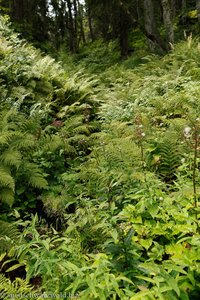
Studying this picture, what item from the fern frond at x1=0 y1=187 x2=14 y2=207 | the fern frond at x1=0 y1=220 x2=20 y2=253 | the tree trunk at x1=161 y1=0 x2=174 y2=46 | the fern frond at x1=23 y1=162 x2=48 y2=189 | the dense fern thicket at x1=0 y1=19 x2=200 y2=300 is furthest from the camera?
the tree trunk at x1=161 y1=0 x2=174 y2=46

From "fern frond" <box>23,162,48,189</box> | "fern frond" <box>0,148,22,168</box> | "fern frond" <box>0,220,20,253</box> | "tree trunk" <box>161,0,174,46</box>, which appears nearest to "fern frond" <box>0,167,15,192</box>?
"fern frond" <box>0,148,22,168</box>

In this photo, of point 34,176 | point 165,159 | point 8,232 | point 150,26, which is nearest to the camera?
point 8,232

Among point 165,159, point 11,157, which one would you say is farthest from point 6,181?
point 165,159

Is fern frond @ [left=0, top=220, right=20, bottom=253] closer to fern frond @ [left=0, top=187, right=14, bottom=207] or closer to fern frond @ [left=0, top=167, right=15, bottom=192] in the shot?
fern frond @ [left=0, top=187, right=14, bottom=207]

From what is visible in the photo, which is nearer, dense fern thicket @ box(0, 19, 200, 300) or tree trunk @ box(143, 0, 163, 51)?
dense fern thicket @ box(0, 19, 200, 300)

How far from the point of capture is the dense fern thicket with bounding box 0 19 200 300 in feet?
7.18

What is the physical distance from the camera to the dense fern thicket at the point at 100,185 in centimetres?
219

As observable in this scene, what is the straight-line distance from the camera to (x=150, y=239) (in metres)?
2.52

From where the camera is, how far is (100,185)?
380 cm

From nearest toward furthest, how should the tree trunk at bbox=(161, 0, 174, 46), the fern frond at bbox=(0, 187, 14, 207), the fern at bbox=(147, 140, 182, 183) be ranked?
1. the fern frond at bbox=(0, 187, 14, 207)
2. the fern at bbox=(147, 140, 182, 183)
3. the tree trunk at bbox=(161, 0, 174, 46)

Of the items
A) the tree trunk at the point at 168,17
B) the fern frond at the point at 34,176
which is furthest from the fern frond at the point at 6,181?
the tree trunk at the point at 168,17

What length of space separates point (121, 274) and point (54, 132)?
4.01 meters

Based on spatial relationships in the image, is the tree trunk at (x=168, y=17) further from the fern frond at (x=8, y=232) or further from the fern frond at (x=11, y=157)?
the fern frond at (x=8, y=232)

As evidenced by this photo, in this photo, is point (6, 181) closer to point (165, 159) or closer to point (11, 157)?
point (11, 157)
